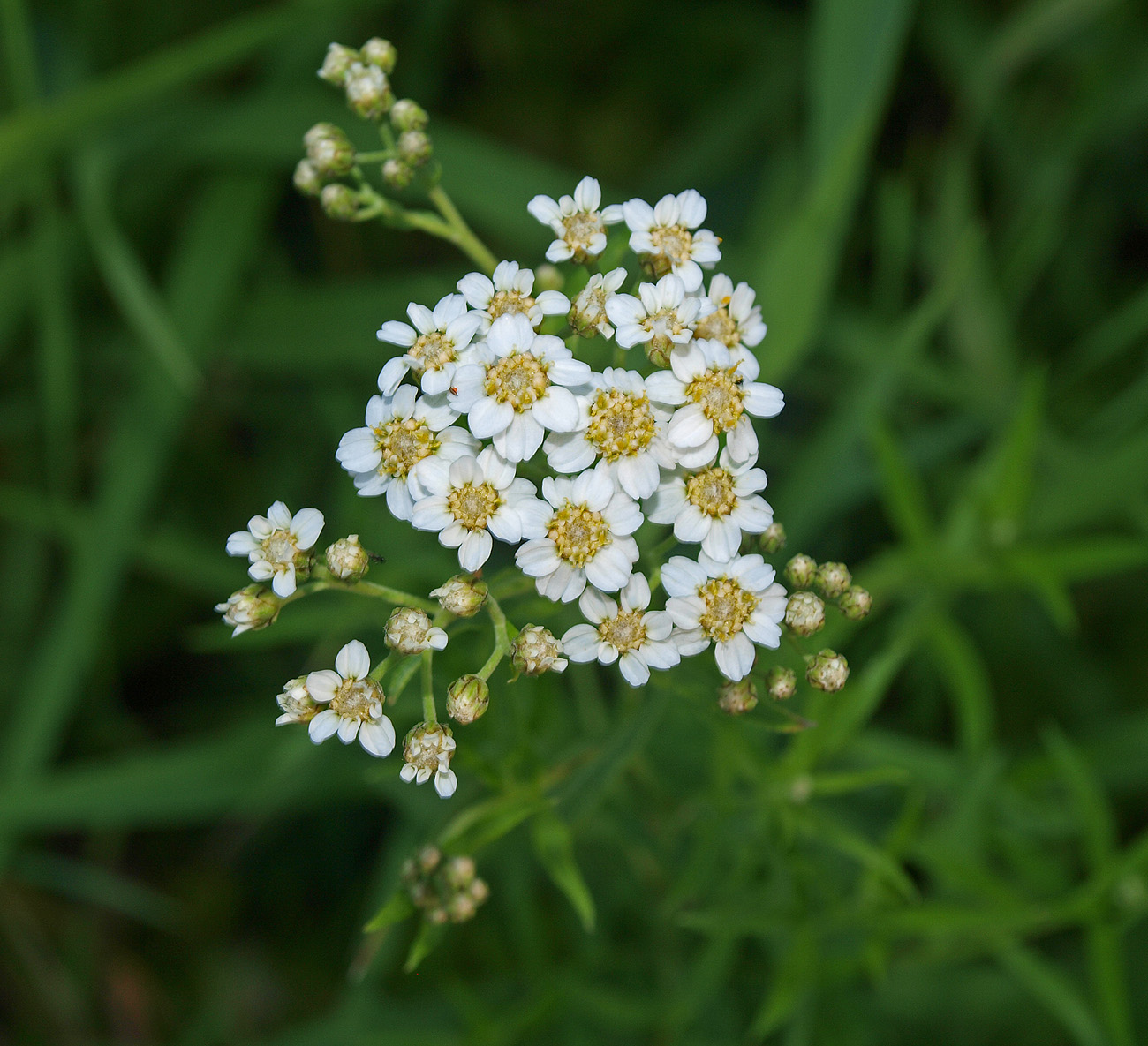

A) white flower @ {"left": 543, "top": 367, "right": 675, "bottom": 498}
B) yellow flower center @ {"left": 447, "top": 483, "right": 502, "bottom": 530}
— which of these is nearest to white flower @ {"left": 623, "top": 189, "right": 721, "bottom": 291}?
white flower @ {"left": 543, "top": 367, "right": 675, "bottom": 498}

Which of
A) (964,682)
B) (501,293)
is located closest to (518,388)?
(501,293)

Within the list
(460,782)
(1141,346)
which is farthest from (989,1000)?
(1141,346)

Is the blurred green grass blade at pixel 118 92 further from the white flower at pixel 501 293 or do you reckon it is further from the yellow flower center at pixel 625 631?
the yellow flower center at pixel 625 631

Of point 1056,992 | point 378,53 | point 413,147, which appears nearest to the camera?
point 413,147

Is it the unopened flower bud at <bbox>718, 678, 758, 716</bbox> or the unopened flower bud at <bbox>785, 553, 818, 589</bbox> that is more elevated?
the unopened flower bud at <bbox>785, 553, 818, 589</bbox>

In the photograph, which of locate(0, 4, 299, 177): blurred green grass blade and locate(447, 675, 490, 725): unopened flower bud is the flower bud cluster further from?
locate(0, 4, 299, 177): blurred green grass blade

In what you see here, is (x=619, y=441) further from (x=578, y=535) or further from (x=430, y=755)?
(x=430, y=755)
